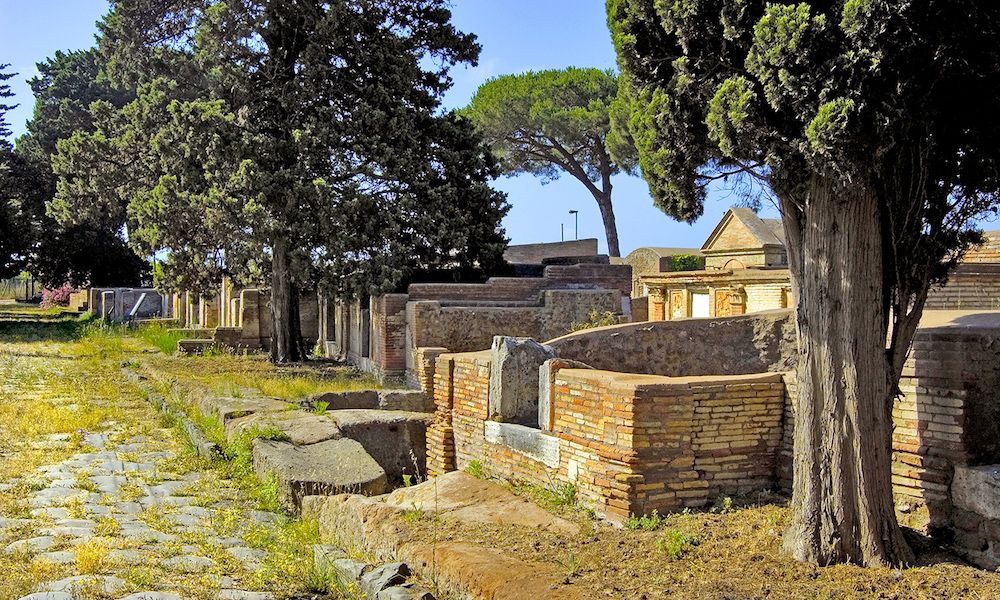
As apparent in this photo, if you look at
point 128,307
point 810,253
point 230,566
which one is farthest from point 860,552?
point 128,307

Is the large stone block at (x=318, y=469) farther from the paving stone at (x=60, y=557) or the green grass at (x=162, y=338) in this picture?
the green grass at (x=162, y=338)

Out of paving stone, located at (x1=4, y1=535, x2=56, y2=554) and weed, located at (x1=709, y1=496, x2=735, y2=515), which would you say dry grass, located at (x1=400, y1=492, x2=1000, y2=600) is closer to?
weed, located at (x1=709, y1=496, x2=735, y2=515)

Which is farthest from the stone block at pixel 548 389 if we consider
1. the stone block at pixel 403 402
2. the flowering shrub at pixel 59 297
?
the flowering shrub at pixel 59 297

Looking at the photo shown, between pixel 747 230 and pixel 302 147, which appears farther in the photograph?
pixel 747 230

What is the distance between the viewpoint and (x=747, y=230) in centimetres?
2644

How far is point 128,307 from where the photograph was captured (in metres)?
34.3

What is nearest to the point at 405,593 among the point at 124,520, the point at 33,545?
the point at 33,545

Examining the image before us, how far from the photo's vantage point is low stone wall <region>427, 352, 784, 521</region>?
5918mm

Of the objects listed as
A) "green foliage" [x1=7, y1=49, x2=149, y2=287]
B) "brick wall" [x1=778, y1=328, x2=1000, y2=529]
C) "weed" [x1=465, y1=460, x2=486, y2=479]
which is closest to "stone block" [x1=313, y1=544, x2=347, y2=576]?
"weed" [x1=465, y1=460, x2=486, y2=479]

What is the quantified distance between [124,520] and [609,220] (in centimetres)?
3074

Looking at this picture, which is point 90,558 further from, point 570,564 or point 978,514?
point 978,514

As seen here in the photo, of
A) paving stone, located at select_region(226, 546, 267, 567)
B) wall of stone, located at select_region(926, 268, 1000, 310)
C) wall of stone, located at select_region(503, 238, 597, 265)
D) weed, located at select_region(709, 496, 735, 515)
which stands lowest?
paving stone, located at select_region(226, 546, 267, 567)

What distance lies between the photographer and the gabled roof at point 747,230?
85.4 feet

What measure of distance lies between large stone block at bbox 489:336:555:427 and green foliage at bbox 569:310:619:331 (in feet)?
23.4
